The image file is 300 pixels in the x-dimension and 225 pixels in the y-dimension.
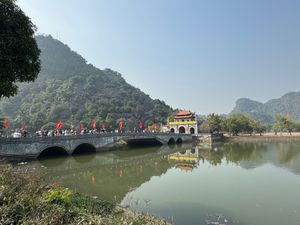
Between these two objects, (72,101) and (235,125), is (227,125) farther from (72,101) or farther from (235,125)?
(72,101)

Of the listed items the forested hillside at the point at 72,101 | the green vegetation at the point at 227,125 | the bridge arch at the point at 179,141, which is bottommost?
the bridge arch at the point at 179,141

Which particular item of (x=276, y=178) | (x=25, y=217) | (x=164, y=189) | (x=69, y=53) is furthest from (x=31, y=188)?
(x=69, y=53)

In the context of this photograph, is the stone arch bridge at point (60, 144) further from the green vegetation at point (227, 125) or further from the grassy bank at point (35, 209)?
the green vegetation at point (227, 125)

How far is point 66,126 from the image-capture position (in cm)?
8538

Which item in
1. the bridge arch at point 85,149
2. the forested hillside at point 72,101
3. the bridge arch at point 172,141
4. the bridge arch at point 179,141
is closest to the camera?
the bridge arch at point 85,149

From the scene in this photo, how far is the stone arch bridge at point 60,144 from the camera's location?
29.3m

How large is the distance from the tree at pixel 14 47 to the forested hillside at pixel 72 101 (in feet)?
235

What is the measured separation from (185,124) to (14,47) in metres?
72.7

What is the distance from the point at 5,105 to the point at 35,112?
1800 centimetres

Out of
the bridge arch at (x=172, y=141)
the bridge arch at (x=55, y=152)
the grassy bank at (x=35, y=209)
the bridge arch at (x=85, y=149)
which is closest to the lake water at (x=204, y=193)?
the grassy bank at (x=35, y=209)

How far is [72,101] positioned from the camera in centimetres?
10875

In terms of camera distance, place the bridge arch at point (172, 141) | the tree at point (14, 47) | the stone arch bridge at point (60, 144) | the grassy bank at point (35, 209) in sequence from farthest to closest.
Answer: the bridge arch at point (172, 141) → the stone arch bridge at point (60, 144) → the tree at point (14, 47) → the grassy bank at point (35, 209)

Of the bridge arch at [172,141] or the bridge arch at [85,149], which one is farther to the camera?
the bridge arch at [172,141]

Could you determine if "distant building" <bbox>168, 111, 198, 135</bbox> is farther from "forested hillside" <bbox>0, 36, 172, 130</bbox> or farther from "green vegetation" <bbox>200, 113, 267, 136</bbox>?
"forested hillside" <bbox>0, 36, 172, 130</bbox>
